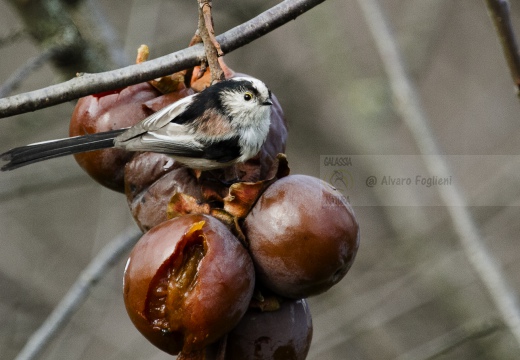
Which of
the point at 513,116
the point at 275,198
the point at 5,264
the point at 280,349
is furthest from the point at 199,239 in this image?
the point at 513,116

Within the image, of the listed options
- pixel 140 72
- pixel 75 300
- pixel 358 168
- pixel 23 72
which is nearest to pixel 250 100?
pixel 140 72

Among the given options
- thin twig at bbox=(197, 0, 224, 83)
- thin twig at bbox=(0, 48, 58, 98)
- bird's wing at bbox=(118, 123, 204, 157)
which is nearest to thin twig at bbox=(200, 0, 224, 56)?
thin twig at bbox=(197, 0, 224, 83)

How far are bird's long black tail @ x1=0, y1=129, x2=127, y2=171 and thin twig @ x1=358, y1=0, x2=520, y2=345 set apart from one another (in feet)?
3.58

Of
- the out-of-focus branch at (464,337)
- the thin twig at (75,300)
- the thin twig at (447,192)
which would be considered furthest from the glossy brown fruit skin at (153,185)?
the out-of-focus branch at (464,337)

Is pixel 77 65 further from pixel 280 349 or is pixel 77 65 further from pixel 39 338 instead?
pixel 280 349

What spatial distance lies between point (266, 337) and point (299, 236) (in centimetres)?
22

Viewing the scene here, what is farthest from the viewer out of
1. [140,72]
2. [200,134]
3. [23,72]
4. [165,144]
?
[23,72]

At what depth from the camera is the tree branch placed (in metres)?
1.42

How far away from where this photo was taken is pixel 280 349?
1391mm

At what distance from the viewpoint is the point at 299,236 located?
132 cm

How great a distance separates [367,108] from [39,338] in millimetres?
2229

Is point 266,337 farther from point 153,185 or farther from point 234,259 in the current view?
point 153,185

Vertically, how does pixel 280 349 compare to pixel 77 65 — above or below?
below

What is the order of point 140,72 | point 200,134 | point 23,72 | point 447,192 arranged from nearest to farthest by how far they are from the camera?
point 140,72 → point 200,134 → point 23,72 → point 447,192
